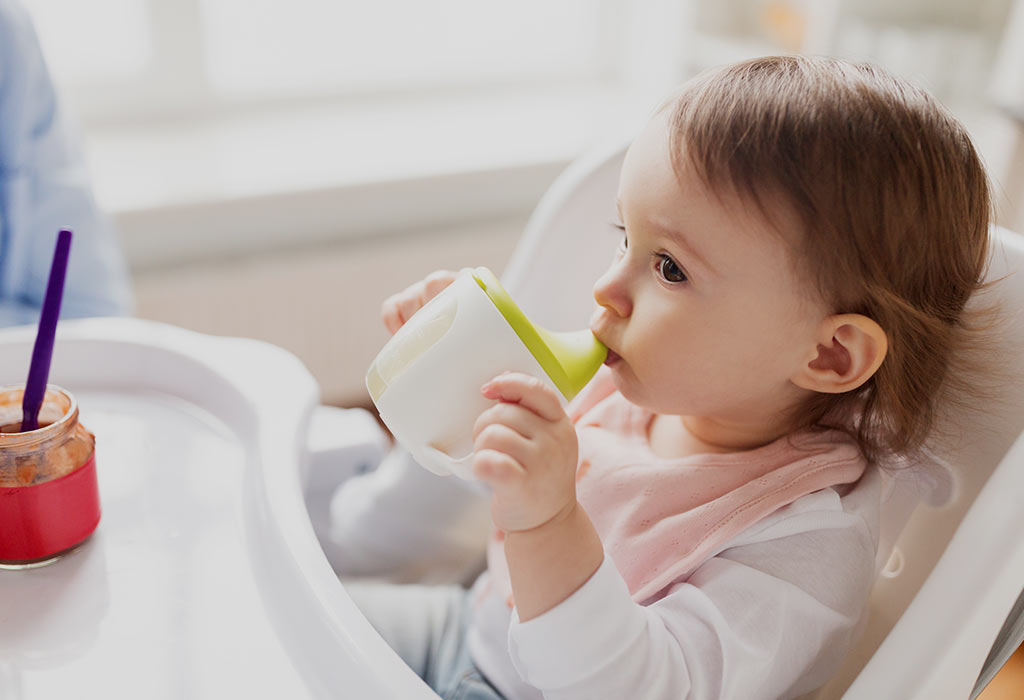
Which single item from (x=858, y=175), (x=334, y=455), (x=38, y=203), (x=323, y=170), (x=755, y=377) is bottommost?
(x=323, y=170)

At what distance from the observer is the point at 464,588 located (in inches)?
37.8

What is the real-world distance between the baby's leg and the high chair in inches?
3.7

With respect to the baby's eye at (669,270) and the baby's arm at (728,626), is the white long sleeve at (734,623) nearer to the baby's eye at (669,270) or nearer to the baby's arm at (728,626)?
the baby's arm at (728,626)

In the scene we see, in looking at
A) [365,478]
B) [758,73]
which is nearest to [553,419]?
[758,73]

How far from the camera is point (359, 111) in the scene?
204cm

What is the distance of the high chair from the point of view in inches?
21.4

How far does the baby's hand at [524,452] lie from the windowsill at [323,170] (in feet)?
3.82

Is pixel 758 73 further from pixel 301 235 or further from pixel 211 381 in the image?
pixel 301 235

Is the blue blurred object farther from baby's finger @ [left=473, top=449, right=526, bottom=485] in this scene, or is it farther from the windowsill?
baby's finger @ [left=473, top=449, right=526, bottom=485]

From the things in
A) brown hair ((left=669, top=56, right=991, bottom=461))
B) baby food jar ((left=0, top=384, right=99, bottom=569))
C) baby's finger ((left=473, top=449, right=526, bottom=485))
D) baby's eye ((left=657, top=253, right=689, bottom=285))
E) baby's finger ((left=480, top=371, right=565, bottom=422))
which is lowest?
baby food jar ((left=0, top=384, right=99, bottom=569))

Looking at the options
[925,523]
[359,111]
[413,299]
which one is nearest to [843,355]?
[925,523]

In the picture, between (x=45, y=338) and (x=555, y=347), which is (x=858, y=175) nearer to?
(x=555, y=347)

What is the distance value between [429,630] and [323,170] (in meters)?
1.11

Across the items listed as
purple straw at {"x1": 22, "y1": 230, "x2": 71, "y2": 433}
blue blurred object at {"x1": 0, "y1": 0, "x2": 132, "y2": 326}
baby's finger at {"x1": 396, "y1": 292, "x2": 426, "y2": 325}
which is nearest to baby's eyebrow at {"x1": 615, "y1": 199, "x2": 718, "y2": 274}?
baby's finger at {"x1": 396, "y1": 292, "x2": 426, "y2": 325}
